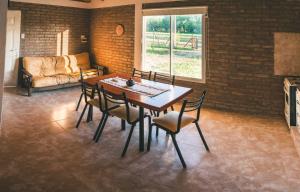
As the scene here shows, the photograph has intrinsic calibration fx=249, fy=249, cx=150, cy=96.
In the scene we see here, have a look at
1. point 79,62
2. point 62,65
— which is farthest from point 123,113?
point 79,62

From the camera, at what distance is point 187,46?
5.34m

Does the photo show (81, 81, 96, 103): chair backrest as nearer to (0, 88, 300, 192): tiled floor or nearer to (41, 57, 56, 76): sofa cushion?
(0, 88, 300, 192): tiled floor

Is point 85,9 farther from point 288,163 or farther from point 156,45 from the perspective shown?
point 288,163

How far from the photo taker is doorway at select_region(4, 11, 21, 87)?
241 inches

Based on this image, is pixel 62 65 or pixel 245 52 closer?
pixel 245 52

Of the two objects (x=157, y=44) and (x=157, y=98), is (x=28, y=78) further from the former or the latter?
(x=157, y=98)

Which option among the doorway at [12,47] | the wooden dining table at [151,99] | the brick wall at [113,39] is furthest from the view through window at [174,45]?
the doorway at [12,47]

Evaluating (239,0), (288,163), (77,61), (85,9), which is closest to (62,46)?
(77,61)

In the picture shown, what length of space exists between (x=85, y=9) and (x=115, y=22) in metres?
1.44

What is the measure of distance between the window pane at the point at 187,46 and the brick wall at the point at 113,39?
1.30 m

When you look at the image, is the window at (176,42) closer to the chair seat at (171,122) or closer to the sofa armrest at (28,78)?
the chair seat at (171,122)

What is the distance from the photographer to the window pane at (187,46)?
518 cm

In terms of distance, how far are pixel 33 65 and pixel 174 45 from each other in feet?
11.6

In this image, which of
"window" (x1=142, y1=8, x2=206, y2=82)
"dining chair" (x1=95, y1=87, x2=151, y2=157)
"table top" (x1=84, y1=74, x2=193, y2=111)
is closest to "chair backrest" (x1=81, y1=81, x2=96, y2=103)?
"table top" (x1=84, y1=74, x2=193, y2=111)
